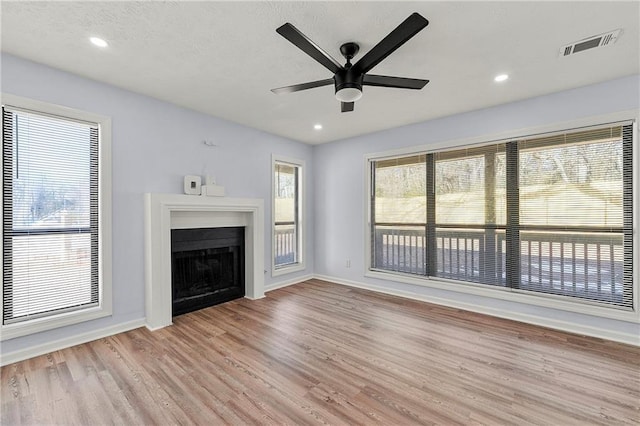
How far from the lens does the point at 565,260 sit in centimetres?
322

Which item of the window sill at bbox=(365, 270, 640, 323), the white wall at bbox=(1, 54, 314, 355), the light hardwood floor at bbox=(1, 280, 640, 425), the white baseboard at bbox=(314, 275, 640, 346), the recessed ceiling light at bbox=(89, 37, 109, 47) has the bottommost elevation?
the light hardwood floor at bbox=(1, 280, 640, 425)

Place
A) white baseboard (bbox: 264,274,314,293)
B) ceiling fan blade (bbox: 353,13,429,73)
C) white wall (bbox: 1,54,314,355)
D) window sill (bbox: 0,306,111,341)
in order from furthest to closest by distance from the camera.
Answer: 1. white baseboard (bbox: 264,274,314,293)
2. white wall (bbox: 1,54,314,355)
3. window sill (bbox: 0,306,111,341)
4. ceiling fan blade (bbox: 353,13,429,73)

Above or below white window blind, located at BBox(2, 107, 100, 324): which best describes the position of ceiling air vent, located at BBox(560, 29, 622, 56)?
above

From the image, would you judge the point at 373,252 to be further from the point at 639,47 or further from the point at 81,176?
the point at 81,176

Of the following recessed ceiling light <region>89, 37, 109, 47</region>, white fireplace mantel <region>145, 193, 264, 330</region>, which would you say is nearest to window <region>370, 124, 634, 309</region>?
white fireplace mantel <region>145, 193, 264, 330</region>

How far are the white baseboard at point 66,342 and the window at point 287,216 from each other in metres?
2.21

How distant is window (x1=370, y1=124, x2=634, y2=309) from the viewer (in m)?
2.97

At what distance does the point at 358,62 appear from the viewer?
205 centimetres

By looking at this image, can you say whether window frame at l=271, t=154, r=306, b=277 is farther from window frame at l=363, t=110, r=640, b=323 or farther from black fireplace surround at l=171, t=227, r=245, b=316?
window frame at l=363, t=110, r=640, b=323

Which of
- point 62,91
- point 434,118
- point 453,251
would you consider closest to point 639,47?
point 434,118

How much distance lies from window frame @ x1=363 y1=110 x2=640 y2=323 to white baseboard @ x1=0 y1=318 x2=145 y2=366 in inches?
136

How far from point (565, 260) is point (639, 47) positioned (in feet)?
7.04

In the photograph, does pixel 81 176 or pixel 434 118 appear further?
pixel 434 118

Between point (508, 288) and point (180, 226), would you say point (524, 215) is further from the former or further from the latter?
point (180, 226)
